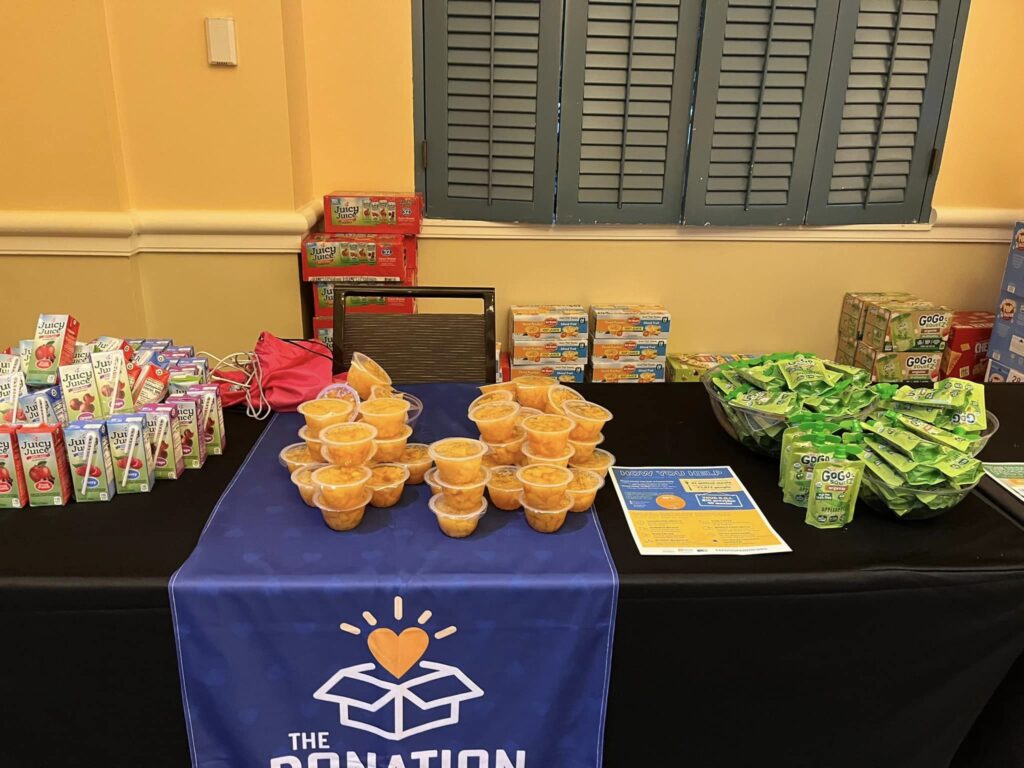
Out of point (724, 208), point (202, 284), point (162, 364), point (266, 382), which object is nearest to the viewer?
point (162, 364)

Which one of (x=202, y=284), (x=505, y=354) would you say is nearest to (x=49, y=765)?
(x=202, y=284)

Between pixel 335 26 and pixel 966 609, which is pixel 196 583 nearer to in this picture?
pixel 966 609

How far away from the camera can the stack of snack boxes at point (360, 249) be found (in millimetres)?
2668

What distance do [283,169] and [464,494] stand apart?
6.29 ft

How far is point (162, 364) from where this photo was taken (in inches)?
57.1

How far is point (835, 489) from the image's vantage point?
3.89 ft

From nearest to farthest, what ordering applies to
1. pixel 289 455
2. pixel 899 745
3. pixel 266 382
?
pixel 899 745
pixel 289 455
pixel 266 382

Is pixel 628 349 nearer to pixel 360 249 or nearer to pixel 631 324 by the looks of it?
pixel 631 324

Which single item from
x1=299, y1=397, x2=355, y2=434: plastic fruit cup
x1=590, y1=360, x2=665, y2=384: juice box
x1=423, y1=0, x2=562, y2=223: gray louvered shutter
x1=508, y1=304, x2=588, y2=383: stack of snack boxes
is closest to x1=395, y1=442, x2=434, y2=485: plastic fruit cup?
x1=299, y1=397, x2=355, y2=434: plastic fruit cup

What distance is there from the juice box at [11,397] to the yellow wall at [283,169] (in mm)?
1515

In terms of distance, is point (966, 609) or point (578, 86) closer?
point (966, 609)

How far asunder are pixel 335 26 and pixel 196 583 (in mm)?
2460

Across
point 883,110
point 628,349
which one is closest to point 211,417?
point 628,349

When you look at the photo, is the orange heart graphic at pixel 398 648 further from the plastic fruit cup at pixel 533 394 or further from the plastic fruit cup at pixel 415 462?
the plastic fruit cup at pixel 533 394
